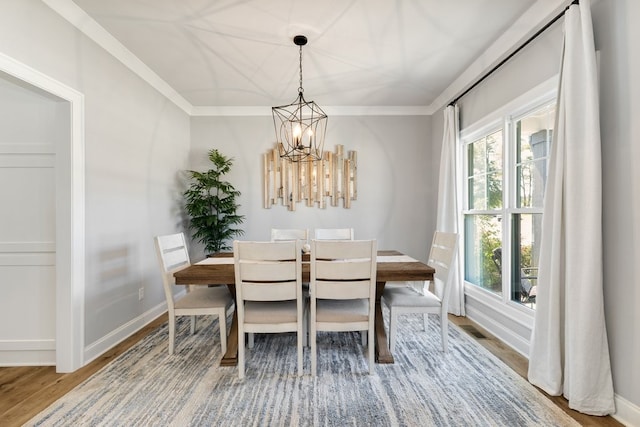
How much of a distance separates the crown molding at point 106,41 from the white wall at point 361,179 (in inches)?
36.2

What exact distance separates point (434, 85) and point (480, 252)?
196cm

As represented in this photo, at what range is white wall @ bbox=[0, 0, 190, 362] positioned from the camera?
2.04m

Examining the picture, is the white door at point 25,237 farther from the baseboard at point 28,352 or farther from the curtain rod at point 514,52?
the curtain rod at point 514,52

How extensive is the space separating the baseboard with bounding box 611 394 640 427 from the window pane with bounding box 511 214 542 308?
35.1 inches

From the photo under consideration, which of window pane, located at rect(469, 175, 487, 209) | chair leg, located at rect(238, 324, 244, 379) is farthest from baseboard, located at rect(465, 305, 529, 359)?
chair leg, located at rect(238, 324, 244, 379)

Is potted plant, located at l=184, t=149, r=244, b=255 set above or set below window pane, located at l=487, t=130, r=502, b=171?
below

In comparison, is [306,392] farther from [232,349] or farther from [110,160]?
[110,160]

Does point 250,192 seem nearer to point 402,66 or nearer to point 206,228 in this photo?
point 206,228

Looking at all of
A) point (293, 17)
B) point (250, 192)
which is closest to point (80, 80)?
point (293, 17)

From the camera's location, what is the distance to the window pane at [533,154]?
241 centimetres

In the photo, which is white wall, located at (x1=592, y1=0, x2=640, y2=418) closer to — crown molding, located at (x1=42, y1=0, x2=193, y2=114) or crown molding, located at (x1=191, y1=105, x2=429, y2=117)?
crown molding, located at (x1=191, y1=105, x2=429, y2=117)

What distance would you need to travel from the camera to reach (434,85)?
12.0 feet

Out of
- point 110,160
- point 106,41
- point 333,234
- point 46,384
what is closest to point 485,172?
point 333,234

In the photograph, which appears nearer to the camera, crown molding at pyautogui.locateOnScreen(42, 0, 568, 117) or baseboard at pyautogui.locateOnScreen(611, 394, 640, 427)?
baseboard at pyautogui.locateOnScreen(611, 394, 640, 427)
